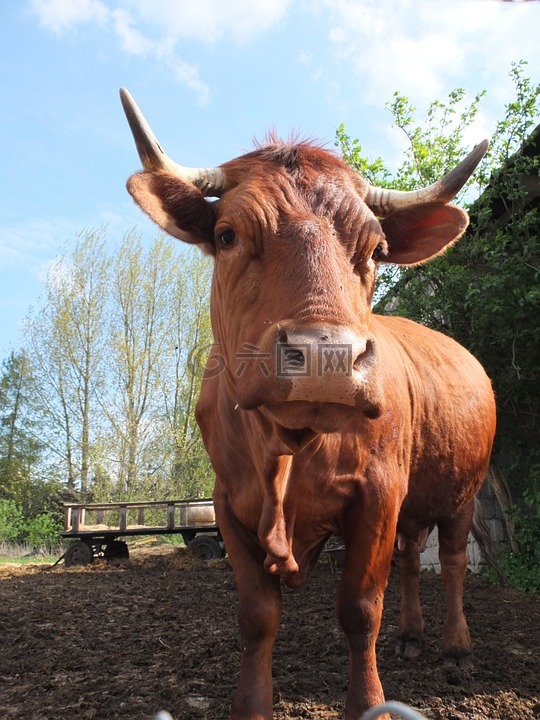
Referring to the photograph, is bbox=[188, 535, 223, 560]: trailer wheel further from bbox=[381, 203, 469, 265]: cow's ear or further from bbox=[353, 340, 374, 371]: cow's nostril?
bbox=[353, 340, 374, 371]: cow's nostril

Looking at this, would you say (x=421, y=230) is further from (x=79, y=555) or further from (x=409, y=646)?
(x=79, y=555)

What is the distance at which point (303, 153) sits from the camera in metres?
2.65

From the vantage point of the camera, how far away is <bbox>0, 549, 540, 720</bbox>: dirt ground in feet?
10.2

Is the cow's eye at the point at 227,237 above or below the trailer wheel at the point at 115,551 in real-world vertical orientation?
above

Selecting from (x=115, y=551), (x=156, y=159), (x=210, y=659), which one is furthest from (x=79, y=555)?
(x=156, y=159)

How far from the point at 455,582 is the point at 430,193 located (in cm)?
267

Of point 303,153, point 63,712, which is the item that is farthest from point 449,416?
point 63,712

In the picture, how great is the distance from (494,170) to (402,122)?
92.2 inches

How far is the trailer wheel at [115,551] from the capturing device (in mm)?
13516

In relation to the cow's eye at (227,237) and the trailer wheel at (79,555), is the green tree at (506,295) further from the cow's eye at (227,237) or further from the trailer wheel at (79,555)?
the trailer wheel at (79,555)

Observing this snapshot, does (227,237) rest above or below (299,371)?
above

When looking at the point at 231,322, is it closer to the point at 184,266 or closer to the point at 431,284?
the point at 431,284

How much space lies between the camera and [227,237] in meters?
2.47

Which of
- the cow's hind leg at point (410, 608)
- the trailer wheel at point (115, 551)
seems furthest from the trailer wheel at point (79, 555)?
the cow's hind leg at point (410, 608)
